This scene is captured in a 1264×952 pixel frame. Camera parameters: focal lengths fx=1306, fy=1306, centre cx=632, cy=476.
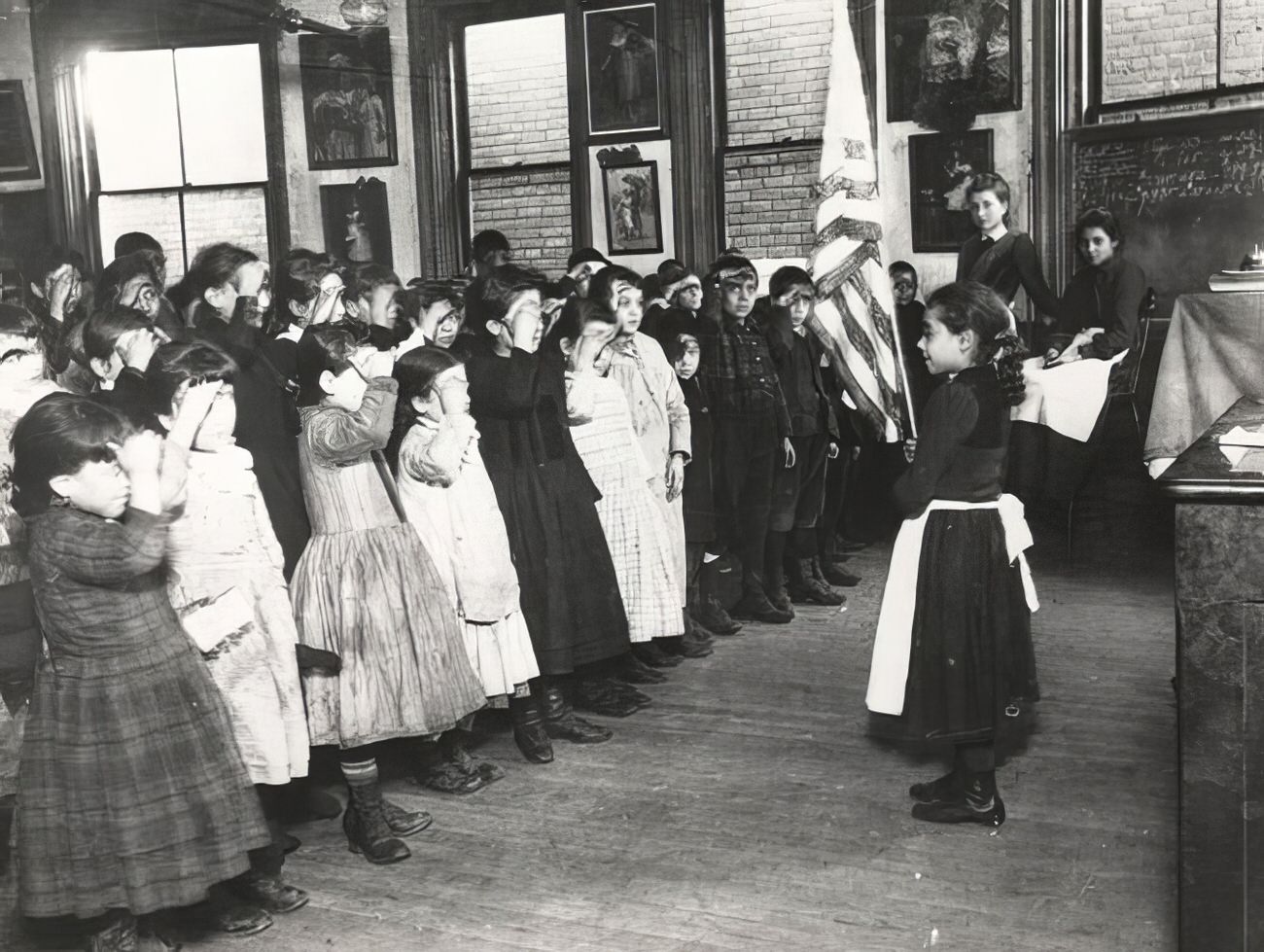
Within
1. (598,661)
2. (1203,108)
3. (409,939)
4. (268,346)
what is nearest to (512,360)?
(268,346)

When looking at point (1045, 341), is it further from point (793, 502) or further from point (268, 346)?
point (268, 346)

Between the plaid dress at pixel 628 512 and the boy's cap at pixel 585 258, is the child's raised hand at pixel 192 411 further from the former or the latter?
the boy's cap at pixel 585 258

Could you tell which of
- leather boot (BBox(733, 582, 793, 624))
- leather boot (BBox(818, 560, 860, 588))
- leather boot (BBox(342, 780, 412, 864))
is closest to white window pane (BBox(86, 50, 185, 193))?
leather boot (BBox(342, 780, 412, 864))

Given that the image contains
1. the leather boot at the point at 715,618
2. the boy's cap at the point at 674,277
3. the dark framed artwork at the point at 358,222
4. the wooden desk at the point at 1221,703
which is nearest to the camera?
the wooden desk at the point at 1221,703

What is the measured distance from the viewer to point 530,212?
4.27 metres

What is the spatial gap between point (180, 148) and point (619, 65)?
1693 mm

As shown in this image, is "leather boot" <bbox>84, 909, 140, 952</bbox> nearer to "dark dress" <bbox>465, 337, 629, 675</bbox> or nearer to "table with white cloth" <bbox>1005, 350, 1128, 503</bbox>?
"dark dress" <bbox>465, 337, 629, 675</bbox>

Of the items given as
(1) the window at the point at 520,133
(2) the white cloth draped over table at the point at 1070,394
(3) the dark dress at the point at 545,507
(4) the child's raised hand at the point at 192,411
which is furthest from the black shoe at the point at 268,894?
(2) the white cloth draped over table at the point at 1070,394

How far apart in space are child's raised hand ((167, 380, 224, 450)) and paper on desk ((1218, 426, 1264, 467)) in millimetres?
2091

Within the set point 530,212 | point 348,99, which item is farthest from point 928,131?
point 348,99

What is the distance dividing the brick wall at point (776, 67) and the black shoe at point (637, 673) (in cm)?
188

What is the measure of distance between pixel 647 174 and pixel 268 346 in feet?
5.37

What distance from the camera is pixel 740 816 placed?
3453 mm

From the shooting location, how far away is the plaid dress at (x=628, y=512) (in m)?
4.40
